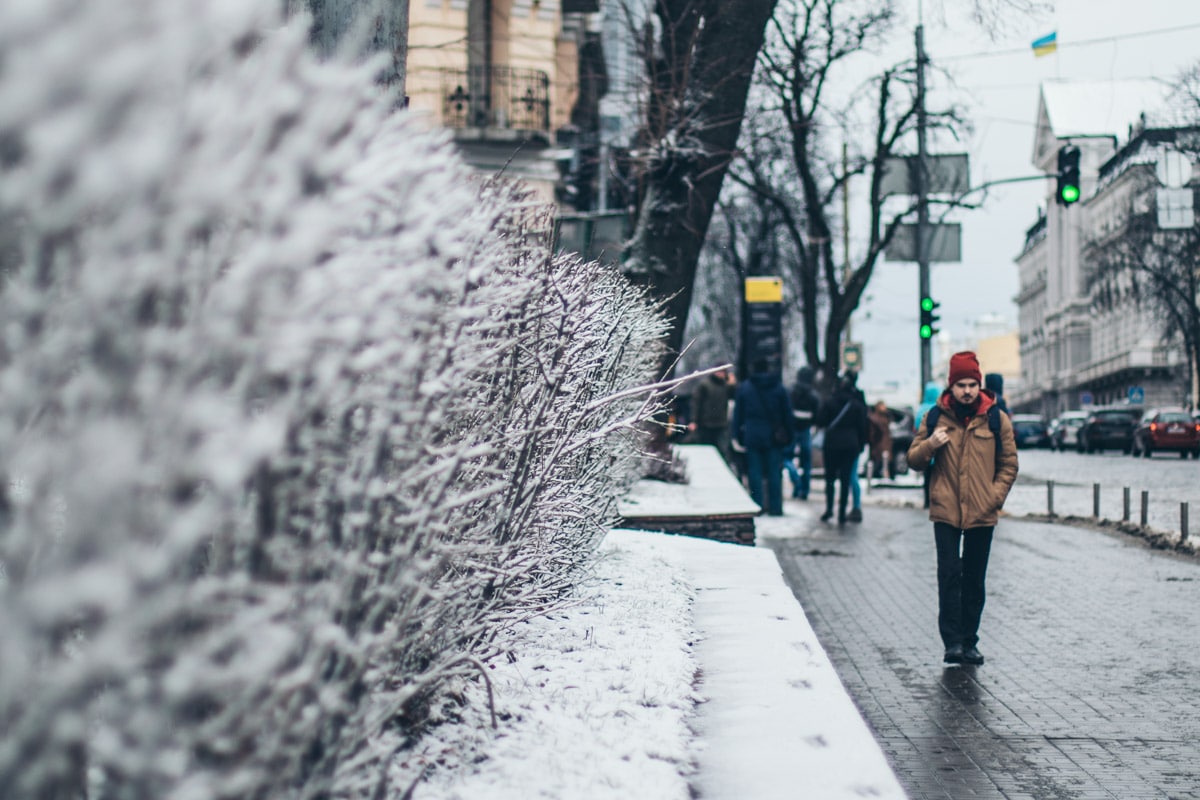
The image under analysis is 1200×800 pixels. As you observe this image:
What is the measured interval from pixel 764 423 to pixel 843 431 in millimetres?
985

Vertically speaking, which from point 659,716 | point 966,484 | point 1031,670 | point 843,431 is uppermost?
point 843,431

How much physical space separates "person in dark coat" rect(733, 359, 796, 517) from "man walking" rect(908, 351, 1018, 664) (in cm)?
834

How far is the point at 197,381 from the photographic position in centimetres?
199

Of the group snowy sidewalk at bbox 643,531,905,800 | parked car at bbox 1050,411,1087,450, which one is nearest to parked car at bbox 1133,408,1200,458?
parked car at bbox 1050,411,1087,450

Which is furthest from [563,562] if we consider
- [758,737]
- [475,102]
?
[475,102]

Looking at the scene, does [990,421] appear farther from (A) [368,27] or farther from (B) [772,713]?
(A) [368,27]

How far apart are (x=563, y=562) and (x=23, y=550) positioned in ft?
14.2

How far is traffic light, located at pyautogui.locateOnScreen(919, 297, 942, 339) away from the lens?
25641mm

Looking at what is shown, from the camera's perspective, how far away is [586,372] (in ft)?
18.3

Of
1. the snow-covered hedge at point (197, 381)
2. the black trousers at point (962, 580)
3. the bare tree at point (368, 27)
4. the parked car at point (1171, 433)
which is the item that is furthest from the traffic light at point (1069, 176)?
the snow-covered hedge at point (197, 381)

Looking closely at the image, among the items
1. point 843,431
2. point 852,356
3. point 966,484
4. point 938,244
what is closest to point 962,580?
point 966,484

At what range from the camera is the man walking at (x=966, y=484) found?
793 centimetres

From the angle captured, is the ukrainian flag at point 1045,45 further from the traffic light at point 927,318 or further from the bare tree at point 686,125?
the bare tree at point 686,125

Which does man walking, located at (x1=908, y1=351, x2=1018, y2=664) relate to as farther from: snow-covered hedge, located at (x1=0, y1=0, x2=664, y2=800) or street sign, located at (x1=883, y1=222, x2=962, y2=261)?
street sign, located at (x1=883, y1=222, x2=962, y2=261)
